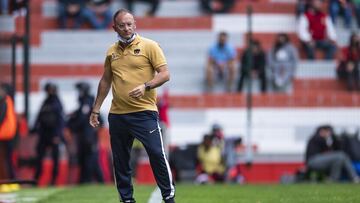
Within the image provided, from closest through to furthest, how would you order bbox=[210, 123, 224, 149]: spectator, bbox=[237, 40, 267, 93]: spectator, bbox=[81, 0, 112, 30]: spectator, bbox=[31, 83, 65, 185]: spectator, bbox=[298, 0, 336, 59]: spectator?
bbox=[31, 83, 65, 185]: spectator < bbox=[210, 123, 224, 149]: spectator < bbox=[237, 40, 267, 93]: spectator < bbox=[298, 0, 336, 59]: spectator < bbox=[81, 0, 112, 30]: spectator

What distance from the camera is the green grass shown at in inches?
633

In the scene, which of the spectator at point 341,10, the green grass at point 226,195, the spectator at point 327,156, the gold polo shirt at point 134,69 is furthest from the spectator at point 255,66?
the gold polo shirt at point 134,69

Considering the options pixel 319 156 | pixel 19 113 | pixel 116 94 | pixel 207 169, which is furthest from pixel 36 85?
pixel 116 94

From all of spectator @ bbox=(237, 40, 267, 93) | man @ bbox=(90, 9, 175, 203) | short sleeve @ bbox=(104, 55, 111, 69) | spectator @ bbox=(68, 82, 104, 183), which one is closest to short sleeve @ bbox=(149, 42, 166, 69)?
man @ bbox=(90, 9, 175, 203)

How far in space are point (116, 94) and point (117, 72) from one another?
0.23 meters

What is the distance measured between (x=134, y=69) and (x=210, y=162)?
12318 mm

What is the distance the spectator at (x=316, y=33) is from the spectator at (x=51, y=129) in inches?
309

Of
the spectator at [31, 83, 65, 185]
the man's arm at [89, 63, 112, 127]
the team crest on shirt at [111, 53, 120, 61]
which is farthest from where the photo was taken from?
the spectator at [31, 83, 65, 185]

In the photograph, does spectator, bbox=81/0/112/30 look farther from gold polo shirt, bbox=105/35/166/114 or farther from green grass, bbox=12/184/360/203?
gold polo shirt, bbox=105/35/166/114

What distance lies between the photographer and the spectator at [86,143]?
25.2 m

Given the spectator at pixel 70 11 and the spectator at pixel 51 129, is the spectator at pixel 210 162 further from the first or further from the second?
the spectator at pixel 70 11

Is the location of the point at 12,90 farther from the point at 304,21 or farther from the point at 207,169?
the point at 304,21

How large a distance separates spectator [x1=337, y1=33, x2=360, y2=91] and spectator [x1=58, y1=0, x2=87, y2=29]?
21.2 ft

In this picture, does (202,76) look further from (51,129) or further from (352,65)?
(51,129)
